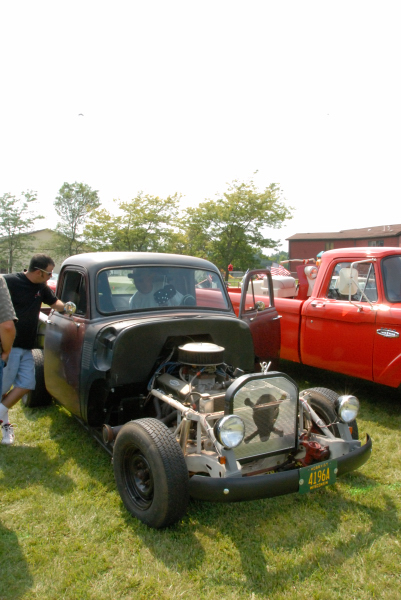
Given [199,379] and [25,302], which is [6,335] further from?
[199,379]

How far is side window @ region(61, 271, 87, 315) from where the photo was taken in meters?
4.50

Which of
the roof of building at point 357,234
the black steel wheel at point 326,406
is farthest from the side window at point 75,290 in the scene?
the roof of building at point 357,234

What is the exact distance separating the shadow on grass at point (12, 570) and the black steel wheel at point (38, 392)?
101 inches

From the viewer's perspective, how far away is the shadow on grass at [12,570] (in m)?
2.60

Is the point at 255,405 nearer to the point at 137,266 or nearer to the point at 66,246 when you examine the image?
the point at 137,266

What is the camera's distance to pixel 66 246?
41312 mm

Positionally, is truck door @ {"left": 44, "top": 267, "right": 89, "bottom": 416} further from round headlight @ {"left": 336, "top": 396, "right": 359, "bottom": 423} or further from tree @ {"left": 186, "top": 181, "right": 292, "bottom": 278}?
tree @ {"left": 186, "top": 181, "right": 292, "bottom": 278}

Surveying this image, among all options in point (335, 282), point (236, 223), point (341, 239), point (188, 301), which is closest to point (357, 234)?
point (341, 239)

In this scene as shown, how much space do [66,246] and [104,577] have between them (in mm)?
40814

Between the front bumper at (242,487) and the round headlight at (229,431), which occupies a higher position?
the round headlight at (229,431)

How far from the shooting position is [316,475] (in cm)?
310

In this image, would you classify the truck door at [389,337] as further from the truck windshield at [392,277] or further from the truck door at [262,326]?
the truck door at [262,326]

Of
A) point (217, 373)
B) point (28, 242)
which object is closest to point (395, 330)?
point (217, 373)

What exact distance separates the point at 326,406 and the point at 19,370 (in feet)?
10.2
